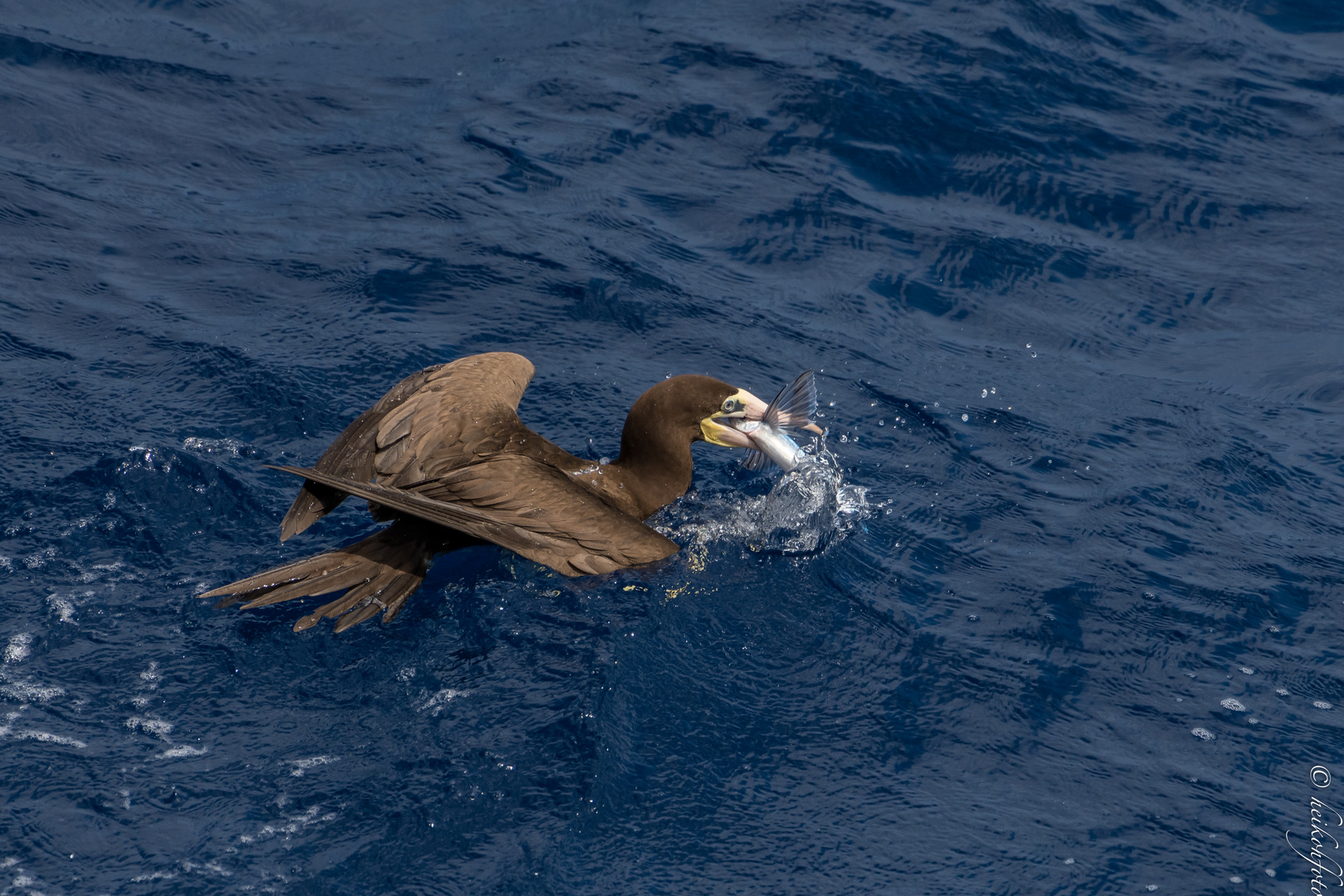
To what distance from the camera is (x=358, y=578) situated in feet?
16.4

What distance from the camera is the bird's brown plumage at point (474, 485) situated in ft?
16.0

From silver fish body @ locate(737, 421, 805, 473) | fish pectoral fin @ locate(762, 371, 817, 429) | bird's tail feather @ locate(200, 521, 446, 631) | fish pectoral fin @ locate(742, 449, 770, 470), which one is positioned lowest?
bird's tail feather @ locate(200, 521, 446, 631)

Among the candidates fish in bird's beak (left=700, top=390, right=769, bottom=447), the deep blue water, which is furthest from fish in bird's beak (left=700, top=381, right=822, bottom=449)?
the deep blue water

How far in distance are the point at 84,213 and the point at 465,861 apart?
5.48 m

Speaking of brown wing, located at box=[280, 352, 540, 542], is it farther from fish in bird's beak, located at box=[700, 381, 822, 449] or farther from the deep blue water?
fish in bird's beak, located at box=[700, 381, 822, 449]

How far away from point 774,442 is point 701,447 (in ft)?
3.00

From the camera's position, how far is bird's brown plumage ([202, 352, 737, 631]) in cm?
486

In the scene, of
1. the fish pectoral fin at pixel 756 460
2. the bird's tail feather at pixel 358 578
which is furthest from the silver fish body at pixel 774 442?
the bird's tail feather at pixel 358 578

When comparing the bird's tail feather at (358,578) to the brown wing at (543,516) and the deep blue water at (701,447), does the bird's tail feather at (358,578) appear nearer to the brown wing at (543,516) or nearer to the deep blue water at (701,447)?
the deep blue water at (701,447)

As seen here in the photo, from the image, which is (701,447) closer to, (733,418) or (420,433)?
(733,418)

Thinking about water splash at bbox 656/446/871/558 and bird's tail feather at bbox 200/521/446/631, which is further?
water splash at bbox 656/446/871/558

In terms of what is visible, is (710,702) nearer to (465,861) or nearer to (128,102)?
(465,861)

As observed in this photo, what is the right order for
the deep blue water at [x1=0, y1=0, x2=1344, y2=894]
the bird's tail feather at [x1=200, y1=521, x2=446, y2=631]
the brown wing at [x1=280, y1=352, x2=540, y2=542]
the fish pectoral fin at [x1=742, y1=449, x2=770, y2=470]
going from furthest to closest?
the fish pectoral fin at [x1=742, y1=449, x2=770, y2=470]
the brown wing at [x1=280, y1=352, x2=540, y2=542]
the bird's tail feather at [x1=200, y1=521, x2=446, y2=631]
the deep blue water at [x1=0, y1=0, x2=1344, y2=894]

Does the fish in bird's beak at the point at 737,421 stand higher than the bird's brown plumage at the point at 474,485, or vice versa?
the fish in bird's beak at the point at 737,421
